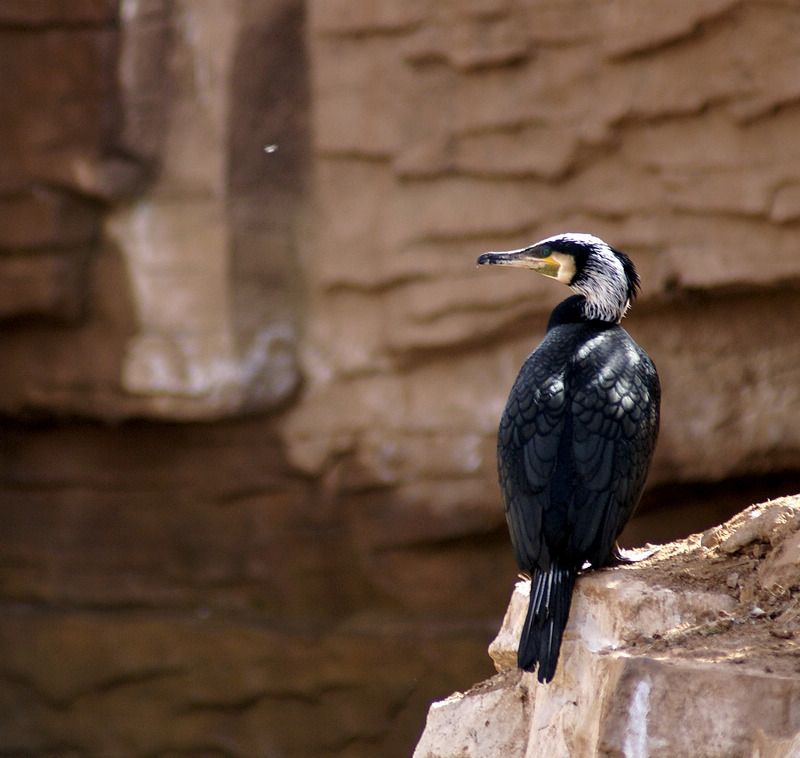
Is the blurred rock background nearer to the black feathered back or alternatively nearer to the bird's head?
the bird's head

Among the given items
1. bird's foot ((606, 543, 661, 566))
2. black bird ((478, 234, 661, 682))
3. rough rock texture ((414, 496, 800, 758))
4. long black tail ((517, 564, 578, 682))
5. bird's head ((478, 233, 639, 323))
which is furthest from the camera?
bird's head ((478, 233, 639, 323))

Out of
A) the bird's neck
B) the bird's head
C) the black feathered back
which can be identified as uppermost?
the bird's head

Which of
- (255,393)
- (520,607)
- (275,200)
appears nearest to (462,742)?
(520,607)

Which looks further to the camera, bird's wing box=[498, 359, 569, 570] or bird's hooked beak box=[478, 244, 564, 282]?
bird's hooked beak box=[478, 244, 564, 282]

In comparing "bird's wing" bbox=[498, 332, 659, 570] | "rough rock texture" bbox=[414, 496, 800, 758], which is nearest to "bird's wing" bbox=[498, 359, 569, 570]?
"bird's wing" bbox=[498, 332, 659, 570]

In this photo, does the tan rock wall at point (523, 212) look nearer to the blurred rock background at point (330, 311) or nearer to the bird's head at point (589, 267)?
the blurred rock background at point (330, 311)

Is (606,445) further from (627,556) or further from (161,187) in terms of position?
(161,187)

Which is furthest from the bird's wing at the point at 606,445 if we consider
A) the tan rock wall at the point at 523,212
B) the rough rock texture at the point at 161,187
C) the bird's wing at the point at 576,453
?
the rough rock texture at the point at 161,187

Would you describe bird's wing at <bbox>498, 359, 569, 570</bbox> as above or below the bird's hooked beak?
below

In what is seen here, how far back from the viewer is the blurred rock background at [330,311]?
15.2 feet

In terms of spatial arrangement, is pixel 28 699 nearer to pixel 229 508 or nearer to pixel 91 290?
pixel 229 508

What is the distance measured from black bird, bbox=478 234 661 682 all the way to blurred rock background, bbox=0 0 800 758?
2.31 meters

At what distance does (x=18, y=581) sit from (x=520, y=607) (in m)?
3.65

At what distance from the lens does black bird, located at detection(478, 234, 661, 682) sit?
2215 millimetres
